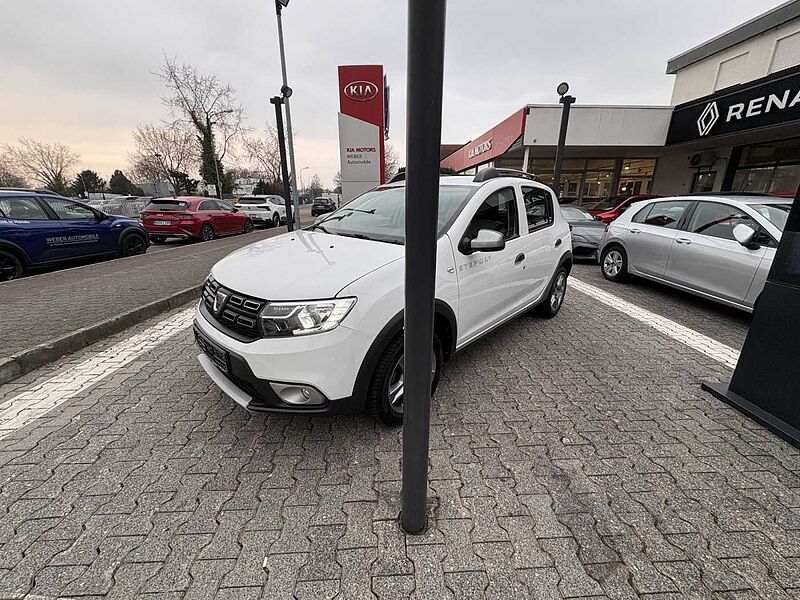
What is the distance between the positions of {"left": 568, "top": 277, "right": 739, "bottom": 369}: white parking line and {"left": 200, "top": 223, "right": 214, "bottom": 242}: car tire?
11.9 meters

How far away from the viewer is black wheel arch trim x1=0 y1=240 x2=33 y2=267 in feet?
20.5

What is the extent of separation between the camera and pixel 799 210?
2434mm

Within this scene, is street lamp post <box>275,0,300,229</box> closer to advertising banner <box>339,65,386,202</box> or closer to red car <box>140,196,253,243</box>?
advertising banner <box>339,65,386,202</box>

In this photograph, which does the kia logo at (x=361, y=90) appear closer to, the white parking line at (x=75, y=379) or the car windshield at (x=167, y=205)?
the car windshield at (x=167, y=205)

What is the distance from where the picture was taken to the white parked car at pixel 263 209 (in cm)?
1847

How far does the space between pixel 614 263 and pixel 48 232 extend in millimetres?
10939

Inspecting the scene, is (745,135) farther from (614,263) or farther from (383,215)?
(383,215)

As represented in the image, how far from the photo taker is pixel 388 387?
2359 mm

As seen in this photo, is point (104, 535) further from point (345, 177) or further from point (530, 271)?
point (345, 177)

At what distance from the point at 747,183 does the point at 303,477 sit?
1993 centimetres

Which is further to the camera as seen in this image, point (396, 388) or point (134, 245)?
point (134, 245)

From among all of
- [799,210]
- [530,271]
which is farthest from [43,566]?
[799,210]

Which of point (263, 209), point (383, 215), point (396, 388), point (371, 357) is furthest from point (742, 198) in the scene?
point (263, 209)

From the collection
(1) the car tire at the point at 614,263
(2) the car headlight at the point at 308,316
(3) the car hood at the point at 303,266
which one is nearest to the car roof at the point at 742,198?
(1) the car tire at the point at 614,263
